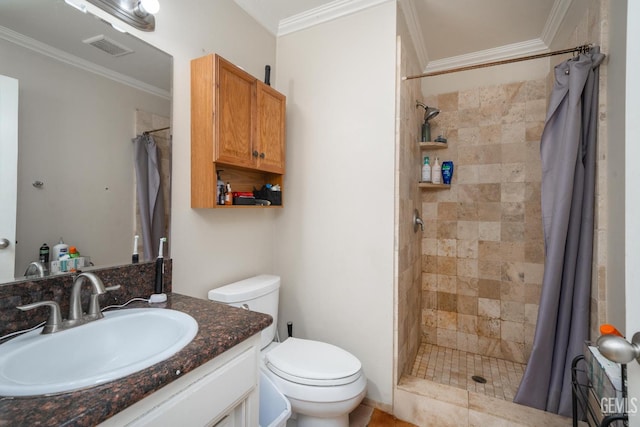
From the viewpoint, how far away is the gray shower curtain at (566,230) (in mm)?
1382

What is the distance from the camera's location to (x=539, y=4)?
6.12 ft

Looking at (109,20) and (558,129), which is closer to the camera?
(109,20)

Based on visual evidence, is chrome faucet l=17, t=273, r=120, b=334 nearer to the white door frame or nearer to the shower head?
the white door frame

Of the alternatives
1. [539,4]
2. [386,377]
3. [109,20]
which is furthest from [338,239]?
[539,4]

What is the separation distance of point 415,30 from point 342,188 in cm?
133

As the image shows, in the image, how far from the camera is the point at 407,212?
1.95 m

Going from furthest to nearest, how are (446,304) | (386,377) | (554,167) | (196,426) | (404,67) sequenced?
(446,304)
(404,67)
(386,377)
(554,167)
(196,426)

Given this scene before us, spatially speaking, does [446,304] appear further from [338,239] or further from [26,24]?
[26,24]

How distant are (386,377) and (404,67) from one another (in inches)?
75.7

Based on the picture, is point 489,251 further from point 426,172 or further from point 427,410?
point 427,410

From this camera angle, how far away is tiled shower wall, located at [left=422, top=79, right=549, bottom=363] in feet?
7.44

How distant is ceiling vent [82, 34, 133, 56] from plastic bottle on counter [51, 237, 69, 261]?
0.75 meters

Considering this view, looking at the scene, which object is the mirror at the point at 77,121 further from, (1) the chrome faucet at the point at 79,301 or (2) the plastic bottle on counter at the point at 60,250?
(1) the chrome faucet at the point at 79,301

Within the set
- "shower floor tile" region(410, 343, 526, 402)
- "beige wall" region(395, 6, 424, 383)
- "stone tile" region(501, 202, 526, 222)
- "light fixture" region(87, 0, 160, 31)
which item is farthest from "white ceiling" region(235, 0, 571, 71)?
"shower floor tile" region(410, 343, 526, 402)
